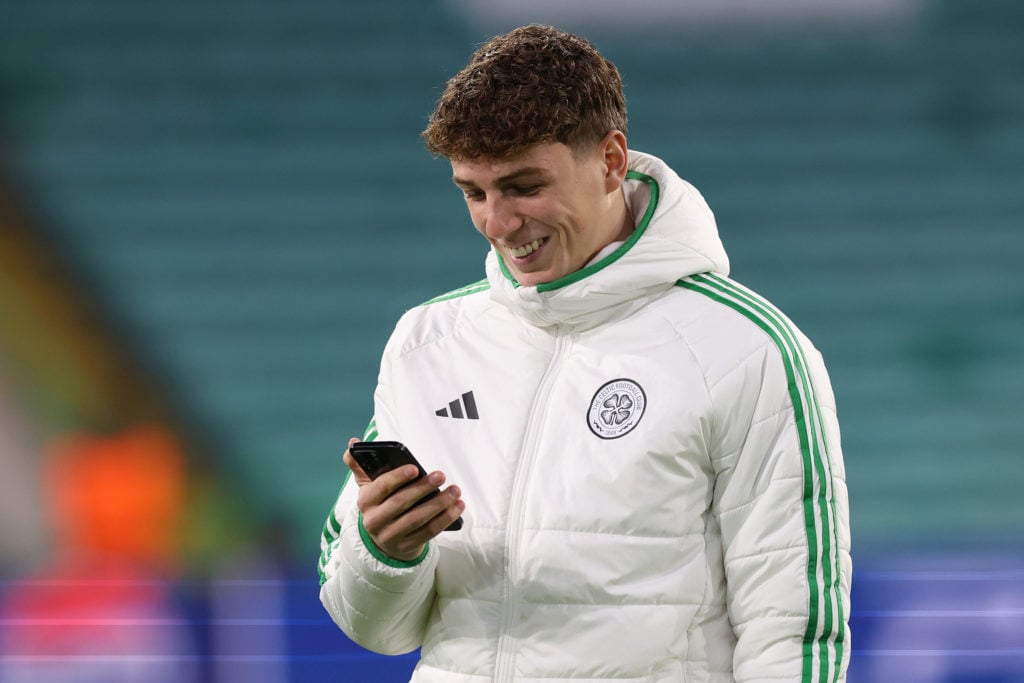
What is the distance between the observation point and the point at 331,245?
4812 millimetres

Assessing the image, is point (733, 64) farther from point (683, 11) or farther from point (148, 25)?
point (148, 25)

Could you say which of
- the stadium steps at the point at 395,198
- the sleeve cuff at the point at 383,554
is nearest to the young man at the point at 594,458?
the sleeve cuff at the point at 383,554

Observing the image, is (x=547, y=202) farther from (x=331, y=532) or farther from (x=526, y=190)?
(x=331, y=532)

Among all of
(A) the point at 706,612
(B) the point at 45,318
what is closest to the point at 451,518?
(A) the point at 706,612

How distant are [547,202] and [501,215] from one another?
60mm

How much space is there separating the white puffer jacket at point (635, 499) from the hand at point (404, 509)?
0.04 m

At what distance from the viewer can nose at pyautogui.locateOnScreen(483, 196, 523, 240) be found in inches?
65.2

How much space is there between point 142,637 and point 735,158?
2.61 meters

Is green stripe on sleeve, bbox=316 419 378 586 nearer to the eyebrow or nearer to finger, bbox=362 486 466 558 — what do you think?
finger, bbox=362 486 466 558

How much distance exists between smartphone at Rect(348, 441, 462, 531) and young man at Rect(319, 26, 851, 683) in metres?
0.02

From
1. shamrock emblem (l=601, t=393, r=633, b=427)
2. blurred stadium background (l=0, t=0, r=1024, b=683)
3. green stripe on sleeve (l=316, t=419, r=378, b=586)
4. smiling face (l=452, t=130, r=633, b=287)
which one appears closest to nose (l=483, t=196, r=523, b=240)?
smiling face (l=452, t=130, r=633, b=287)

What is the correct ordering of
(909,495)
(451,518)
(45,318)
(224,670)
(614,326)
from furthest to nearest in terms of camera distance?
1. (45,318)
2. (909,495)
3. (224,670)
4. (614,326)
5. (451,518)

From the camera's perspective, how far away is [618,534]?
1595 millimetres

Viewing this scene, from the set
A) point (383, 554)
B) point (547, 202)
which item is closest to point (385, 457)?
point (383, 554)
